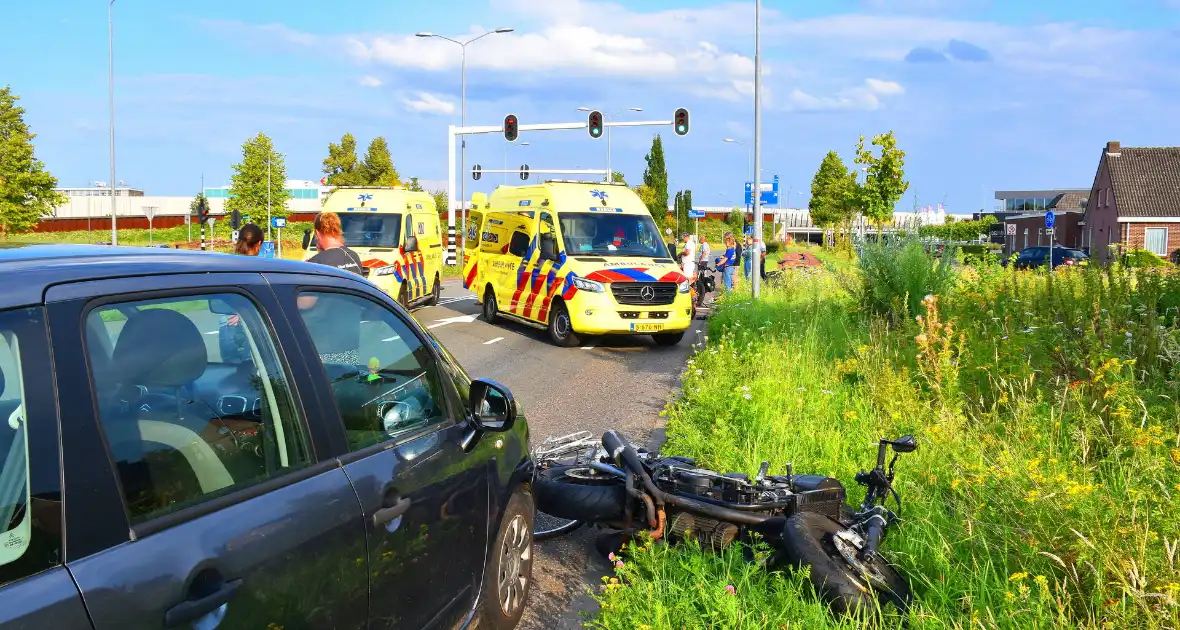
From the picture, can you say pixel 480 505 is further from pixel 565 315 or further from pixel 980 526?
pixel 565 315

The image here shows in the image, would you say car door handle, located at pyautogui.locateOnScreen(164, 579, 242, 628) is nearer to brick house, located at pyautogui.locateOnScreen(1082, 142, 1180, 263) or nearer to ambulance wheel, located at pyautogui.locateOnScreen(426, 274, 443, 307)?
ambulance wheel, located at pyautogui.locateOnScreen(426, 274, 443, 307)

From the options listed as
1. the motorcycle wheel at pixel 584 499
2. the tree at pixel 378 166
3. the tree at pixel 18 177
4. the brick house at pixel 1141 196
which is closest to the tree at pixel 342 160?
the tree at pixel 378 166

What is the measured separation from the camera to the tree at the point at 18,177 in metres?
42.8

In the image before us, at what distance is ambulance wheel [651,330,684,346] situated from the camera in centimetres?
1505

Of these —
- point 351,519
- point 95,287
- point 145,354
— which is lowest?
point 351,519

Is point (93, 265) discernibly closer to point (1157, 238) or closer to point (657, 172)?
point (1157, 238)

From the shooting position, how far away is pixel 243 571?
87.5 inches

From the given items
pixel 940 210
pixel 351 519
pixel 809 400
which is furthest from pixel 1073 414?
pixel 940 210

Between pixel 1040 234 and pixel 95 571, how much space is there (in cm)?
9062

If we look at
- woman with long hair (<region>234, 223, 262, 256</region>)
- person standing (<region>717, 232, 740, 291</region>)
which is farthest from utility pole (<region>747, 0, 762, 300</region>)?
woman with long hair (<region>234, 223, 262, 256</region>)

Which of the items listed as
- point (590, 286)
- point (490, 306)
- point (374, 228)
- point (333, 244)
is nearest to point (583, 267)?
point (590, 286)

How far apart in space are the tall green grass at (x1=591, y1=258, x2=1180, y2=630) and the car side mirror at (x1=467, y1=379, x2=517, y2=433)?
953 mm

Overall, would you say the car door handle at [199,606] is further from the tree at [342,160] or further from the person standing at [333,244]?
the tree at [342,160]

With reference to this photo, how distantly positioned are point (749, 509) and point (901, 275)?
7339 mm
